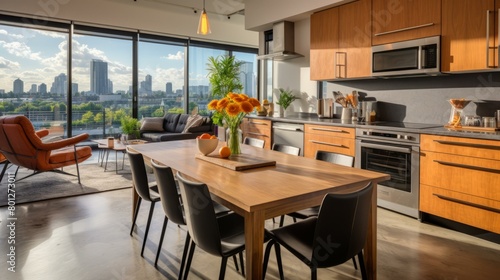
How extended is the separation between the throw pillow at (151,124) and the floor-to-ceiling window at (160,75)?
0.53m

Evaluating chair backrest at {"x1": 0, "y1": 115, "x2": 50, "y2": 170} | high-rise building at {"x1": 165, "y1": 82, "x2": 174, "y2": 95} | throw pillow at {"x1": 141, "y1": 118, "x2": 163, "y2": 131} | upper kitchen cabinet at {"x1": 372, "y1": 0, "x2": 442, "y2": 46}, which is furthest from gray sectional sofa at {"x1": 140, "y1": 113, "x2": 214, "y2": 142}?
upper kitchen cabinet at {"x1": 372, "y1": 0, "x2": 442, "y2": 46}

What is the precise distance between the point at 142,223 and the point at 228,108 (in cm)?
160

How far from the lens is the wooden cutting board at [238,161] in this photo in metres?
2.25

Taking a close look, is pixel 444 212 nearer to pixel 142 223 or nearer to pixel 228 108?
pixel 228 108

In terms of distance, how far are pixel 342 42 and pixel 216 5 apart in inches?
135

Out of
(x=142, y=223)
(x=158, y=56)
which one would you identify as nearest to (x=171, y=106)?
(x=158, y=56)

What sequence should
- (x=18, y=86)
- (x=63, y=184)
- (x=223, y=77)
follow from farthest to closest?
(x=223, y=77), (x=18, y=86), (x=63, y=184)

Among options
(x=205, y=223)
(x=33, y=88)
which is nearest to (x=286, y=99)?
(x=205, y=223)

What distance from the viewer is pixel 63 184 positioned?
15.4 feet

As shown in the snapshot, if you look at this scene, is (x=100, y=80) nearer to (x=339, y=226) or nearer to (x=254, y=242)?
(x=254, y=242)

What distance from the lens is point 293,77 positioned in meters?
6.00

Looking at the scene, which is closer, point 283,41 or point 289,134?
point 289,134

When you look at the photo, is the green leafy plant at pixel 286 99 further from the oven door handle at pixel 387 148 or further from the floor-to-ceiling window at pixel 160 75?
the floor-to-ceiling window at pixel 160 75

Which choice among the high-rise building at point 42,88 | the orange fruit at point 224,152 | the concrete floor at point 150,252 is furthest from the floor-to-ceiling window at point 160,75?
the orange fruit at point 224,152
